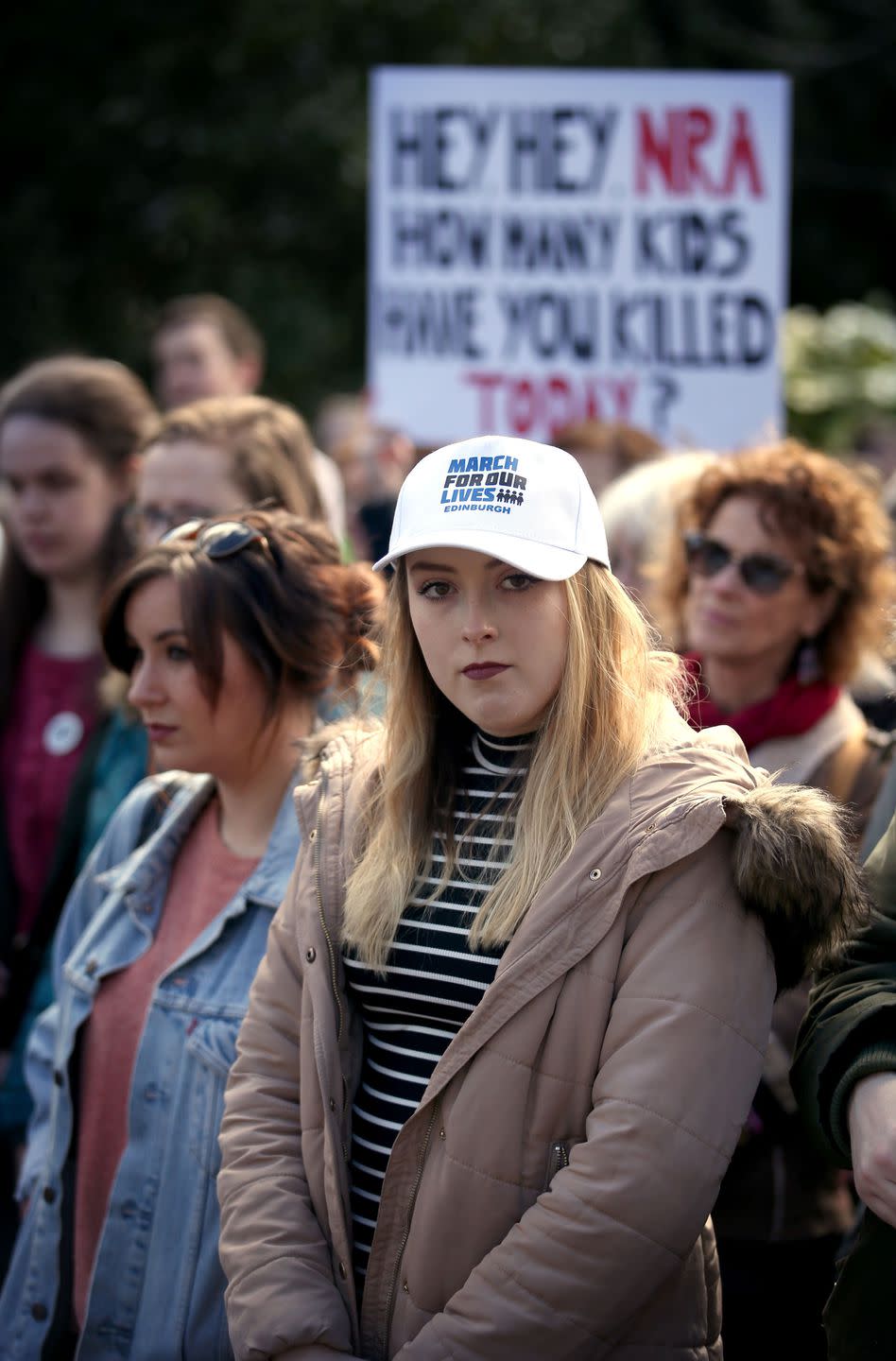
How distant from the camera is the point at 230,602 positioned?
282 centimetres

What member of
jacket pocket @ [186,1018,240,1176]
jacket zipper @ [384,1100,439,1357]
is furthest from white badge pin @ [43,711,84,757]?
jacket zipper @ [384,1100,439,1357]

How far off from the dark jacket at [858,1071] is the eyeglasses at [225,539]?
4.43 feet

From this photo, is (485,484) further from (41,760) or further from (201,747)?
(41,760)

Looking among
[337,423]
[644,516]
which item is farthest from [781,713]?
[337,423]

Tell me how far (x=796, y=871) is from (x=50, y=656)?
251cm

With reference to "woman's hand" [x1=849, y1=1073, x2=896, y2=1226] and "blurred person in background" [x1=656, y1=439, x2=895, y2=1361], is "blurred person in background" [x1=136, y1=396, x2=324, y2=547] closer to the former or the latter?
"blurred person in background" [x1=656, y1=439, x2=895, y2=1361]

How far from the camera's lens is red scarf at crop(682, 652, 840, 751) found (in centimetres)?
321

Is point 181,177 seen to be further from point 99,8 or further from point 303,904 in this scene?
point 303,904

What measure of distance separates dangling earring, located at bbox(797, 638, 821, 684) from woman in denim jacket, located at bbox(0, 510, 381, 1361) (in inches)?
40.9

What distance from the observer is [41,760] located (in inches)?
148

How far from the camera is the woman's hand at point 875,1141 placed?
1942mm

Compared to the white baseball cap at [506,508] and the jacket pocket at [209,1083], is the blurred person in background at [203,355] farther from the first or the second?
the white baseball cap at [506,508]

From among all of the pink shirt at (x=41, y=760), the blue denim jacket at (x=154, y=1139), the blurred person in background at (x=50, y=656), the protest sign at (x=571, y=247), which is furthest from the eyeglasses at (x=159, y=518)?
the protest sign at (x=571, y=247)

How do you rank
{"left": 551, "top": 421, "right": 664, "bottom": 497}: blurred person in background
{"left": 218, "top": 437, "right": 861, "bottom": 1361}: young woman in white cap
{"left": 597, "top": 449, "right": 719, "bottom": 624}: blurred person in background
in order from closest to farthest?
{"left": 218, "top": 437, "right": 861, "bottom": 1361}: young woman in white cap, {"left": 597, "top": 449, "right": 719, "bottom": 624}: blurred person in background, {"left": 551, "top": 421, "right": 664, "bottom": 497}: blurred person in background
